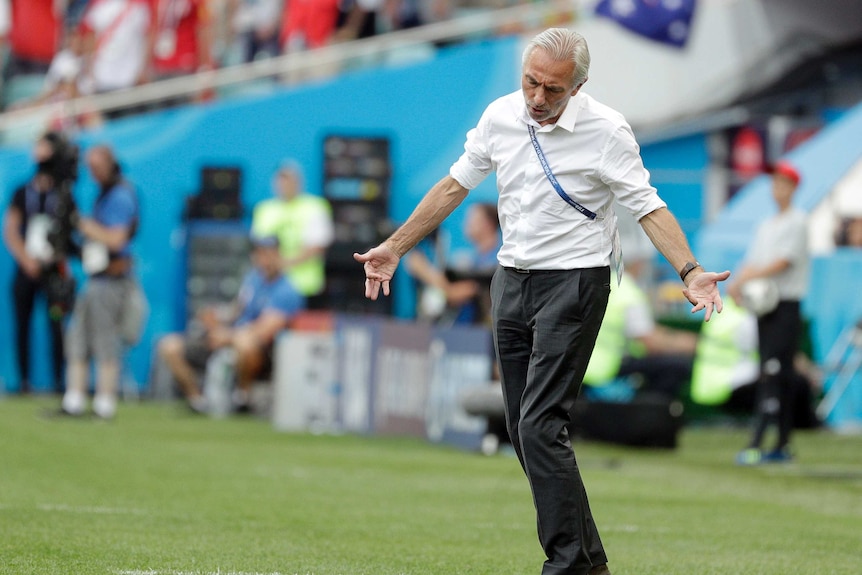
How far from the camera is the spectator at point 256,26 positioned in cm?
2231

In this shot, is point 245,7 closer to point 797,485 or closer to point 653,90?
point 653,90

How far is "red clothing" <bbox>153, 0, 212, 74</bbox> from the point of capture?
72.1 ft

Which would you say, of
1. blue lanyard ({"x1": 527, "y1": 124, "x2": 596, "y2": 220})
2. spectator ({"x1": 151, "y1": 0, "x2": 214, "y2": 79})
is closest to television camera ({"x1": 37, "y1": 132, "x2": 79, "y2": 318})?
spectator ({"x1": 151, "y1": 0, "x2": 214, "y2": 79})

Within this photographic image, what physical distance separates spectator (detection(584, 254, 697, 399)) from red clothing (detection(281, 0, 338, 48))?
25.1 feet

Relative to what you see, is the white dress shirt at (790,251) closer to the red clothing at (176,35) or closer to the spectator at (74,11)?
the red clothing at (176,35)

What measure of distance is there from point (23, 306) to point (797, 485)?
1107cm

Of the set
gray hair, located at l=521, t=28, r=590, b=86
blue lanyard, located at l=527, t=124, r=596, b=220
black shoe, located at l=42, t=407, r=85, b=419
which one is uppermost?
gray hair, located at l=521, t=28, r=590, b=86

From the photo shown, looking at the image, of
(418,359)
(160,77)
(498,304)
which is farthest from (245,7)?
(498,304)

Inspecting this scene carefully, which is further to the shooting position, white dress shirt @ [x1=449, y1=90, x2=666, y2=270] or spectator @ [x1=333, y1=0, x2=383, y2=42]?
spectator @ [x1=333, y1=0, x2=383, y2=42]

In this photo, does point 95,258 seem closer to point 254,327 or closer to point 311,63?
point 254,327

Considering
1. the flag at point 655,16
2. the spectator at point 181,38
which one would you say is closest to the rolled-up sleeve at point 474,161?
the flag at point 655,16

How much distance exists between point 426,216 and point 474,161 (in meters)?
0.27

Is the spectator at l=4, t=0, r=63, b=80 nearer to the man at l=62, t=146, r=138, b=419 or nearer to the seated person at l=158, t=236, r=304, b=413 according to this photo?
the seated person at l=158, t=236, r=304, b=413

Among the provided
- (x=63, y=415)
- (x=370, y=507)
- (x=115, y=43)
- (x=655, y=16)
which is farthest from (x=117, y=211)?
(x=655, y=16)
